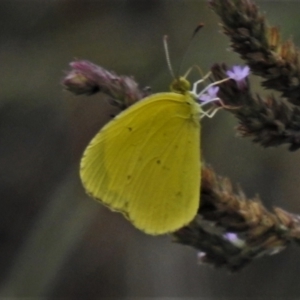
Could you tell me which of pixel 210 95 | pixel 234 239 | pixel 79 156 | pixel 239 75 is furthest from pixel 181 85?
pixel 79 156

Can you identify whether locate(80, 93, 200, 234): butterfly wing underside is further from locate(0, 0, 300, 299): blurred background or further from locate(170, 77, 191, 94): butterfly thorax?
locate(0, 0, 300, 299): blurred background

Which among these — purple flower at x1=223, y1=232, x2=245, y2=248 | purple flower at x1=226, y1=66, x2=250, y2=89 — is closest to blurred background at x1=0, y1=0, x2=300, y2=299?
purple flower at x1=223, y1=232, x2=245, y2=248

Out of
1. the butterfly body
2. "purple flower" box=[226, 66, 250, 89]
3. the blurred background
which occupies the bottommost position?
the blurred background

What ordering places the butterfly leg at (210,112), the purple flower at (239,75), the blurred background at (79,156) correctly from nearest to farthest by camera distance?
the purple flower at (239,75), the butterfly leg at (210,112), the blurred background at (79,156)

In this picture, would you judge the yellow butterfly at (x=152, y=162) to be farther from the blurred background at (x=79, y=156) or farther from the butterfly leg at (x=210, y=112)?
the blurred background at (x=79, y=156)

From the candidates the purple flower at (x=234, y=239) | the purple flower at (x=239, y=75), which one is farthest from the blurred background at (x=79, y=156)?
the purple flower at (x=239, y=75)

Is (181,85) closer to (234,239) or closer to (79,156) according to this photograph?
(234,239)

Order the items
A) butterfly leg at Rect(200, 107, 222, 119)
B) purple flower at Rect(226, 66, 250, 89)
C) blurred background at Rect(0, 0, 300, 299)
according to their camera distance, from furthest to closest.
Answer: blurred background at Rect(0, 0, 300, 299)
butterfly leg at Rect(200, 107, 222, 119)
purple flower at Rect(226, 66, 250, 89)

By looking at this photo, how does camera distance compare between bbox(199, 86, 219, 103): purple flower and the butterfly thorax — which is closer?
bbox(199, 86, 219, 103): purple flower

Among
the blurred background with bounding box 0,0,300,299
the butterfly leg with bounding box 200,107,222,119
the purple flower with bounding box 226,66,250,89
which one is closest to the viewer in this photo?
the purple flower with bounding box 226,66,250,89

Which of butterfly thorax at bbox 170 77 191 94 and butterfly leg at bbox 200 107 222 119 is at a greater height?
butterfly thorax at bbox 170 77 191 94
